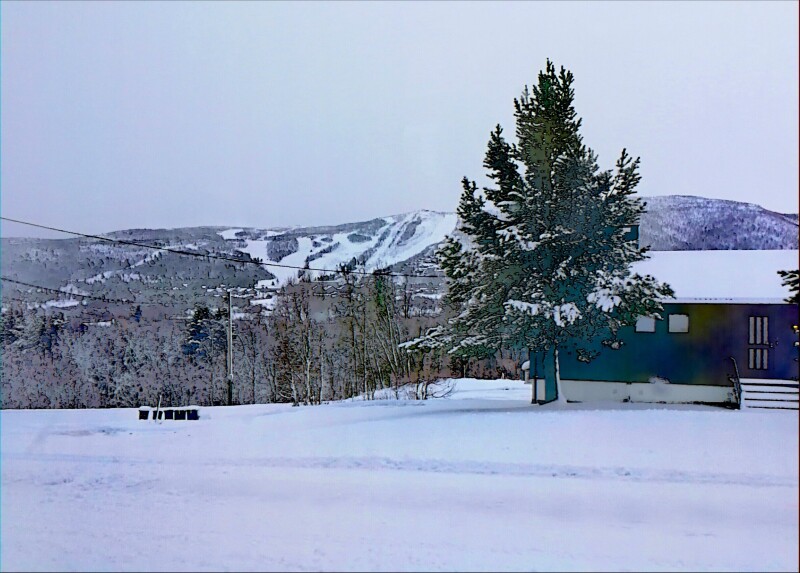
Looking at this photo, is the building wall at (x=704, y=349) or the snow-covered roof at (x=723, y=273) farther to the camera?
the snow-covered roof at (x=723, y=273)

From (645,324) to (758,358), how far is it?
10.1 ft

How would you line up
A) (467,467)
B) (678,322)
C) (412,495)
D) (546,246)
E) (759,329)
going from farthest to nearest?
(678,322)
(759,329)
(546,246)
(467,467)
(412,495)

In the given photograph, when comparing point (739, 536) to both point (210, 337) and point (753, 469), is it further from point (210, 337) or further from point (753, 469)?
point (210, 337)

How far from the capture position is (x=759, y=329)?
19.5 meters

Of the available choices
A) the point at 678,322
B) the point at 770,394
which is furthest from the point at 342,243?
the point at 770,394

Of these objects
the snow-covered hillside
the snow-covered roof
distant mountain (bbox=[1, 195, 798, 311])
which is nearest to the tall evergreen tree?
distant mountain (bbox=[1, 195, 798, 311])

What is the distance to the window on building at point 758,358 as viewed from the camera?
19500 mm

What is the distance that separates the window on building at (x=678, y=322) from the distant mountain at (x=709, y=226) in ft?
9.75

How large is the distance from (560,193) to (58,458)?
12.8 m

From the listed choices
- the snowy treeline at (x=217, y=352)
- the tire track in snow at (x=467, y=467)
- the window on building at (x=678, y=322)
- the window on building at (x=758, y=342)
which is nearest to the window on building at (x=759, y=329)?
the window on building at (x=758, y=342)

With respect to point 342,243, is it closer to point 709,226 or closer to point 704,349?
point 709,226

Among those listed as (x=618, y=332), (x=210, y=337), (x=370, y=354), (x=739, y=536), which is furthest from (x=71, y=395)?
(x=739, y=536)

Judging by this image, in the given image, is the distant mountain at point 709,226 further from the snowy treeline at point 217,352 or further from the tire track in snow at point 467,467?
the snowy treeline at point 217,352

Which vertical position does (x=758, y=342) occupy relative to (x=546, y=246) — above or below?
below
